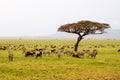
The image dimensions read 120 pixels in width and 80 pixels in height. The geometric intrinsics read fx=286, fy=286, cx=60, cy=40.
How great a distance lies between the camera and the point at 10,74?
64.5 ft

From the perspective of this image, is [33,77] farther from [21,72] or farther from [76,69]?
[76,69]

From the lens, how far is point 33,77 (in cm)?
1847

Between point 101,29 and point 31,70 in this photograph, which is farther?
point 101,29

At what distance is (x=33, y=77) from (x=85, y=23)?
94.2ft

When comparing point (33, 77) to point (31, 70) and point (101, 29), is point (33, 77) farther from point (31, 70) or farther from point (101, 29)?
point (101, 29)

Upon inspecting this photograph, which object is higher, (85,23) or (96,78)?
(85,23)

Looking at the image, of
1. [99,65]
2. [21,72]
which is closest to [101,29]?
[99,65]

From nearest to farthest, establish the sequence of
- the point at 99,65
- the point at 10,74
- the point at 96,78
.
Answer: the point at 96,78
the point at 10,74
the point at 99,65

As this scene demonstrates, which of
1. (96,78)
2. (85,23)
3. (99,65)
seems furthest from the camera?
(85,23)

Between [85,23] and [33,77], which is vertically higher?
[85,23]

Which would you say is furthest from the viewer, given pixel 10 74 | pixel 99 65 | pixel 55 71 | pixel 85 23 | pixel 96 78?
pixel 85 23

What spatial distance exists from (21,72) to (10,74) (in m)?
0.93

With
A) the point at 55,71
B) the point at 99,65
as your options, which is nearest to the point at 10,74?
the point at 55,71

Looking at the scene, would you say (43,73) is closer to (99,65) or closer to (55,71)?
(55,71)
